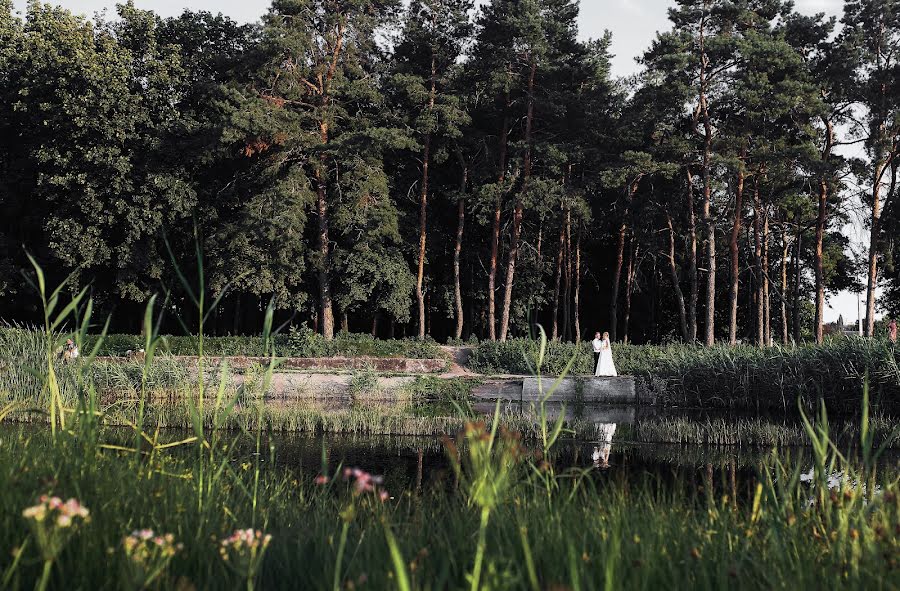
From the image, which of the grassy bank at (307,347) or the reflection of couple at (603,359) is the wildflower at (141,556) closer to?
the reflection of couple at (603,359)

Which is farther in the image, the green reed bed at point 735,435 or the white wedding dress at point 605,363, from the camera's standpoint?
the white wedding dress at point 605,363

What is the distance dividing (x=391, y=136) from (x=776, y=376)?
15919 millimetres

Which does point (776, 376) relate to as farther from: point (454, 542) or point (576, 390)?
point (454, 542)

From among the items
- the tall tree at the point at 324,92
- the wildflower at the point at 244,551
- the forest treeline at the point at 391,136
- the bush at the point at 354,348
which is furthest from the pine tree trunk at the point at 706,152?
the wildflower at the point at 244,551

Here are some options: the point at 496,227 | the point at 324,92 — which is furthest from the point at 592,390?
the point at 324,92

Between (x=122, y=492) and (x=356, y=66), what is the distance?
2771cm

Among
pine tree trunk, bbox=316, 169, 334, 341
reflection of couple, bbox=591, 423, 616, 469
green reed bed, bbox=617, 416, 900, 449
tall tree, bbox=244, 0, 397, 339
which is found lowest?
reflection of couple, bbox=591, 423, 616, 469

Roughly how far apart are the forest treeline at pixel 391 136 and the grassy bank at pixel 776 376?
463 inches

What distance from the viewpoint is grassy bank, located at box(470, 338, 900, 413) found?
1300 cm

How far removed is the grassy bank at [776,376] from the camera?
13.0 meters

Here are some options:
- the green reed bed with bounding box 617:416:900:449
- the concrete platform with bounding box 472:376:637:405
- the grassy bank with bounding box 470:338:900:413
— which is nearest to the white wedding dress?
the grassy bank with bounding box 470:338:900:413

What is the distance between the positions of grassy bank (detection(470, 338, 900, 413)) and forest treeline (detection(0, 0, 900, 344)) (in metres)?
11.7

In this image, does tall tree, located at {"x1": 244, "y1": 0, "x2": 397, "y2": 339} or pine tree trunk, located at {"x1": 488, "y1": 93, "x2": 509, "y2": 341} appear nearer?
tall tree, located at {"x1": 244, "y1": 0, "x2": 397, "y2": 339}

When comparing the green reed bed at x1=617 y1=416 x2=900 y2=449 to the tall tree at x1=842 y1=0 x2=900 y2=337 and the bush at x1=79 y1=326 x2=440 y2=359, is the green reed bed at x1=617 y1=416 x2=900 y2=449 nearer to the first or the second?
the bush at x1=79 y1=326 x2=440 y2=359
